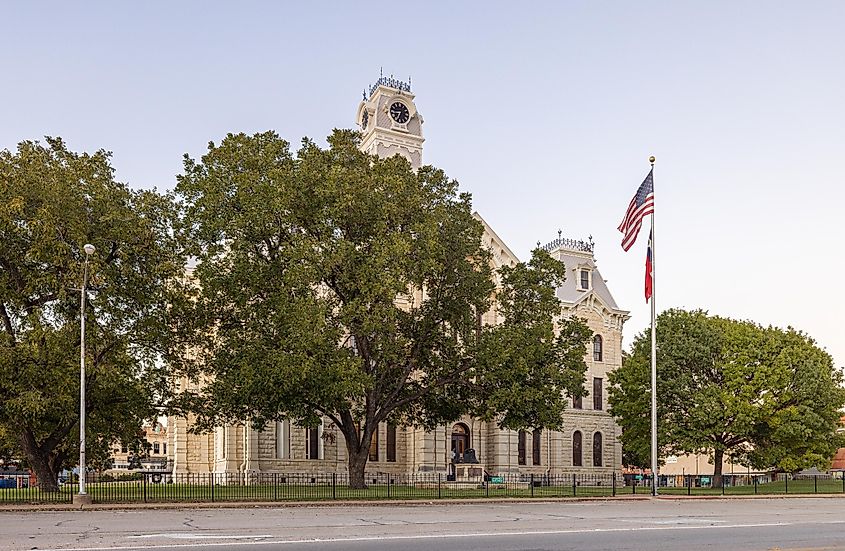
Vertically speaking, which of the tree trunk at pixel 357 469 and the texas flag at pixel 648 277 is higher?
the texas flag at pixel 648 277

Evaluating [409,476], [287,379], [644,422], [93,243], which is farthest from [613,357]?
[93,243]

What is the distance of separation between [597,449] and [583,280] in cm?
1240

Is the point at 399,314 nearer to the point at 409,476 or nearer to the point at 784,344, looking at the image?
the point at 409,476

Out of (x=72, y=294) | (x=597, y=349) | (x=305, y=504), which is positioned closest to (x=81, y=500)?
(x=305, y=504)

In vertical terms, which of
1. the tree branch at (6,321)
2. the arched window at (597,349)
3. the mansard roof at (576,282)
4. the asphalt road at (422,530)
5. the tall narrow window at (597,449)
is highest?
the mansard roof at (576,282)

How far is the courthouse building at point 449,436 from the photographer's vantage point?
2014 inches

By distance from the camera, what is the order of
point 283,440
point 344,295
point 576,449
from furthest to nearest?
point 576,449 → point 283,440 → point 344,295

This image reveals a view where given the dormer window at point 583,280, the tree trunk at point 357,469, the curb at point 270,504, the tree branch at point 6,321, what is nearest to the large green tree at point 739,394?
the dormer window at point 583,280

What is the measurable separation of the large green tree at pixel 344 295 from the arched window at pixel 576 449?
24459 millimetres

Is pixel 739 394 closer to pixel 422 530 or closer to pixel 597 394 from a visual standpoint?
pixel 597 394

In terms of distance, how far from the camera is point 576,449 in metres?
60.8

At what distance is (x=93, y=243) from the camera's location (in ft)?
105

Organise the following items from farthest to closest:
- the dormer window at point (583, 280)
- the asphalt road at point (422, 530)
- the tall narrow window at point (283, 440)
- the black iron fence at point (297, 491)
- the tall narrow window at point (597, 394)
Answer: the dormer window at point (583, 280)
the tall narrow window at point (597, 394)
the tall narrow window at point (283, 440)
the black iron fence at point (297, 491)
the asphalt road at point (422, 530)

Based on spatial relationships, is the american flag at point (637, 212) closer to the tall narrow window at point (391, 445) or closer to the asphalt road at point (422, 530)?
the asphalt road at point (422, 530)
